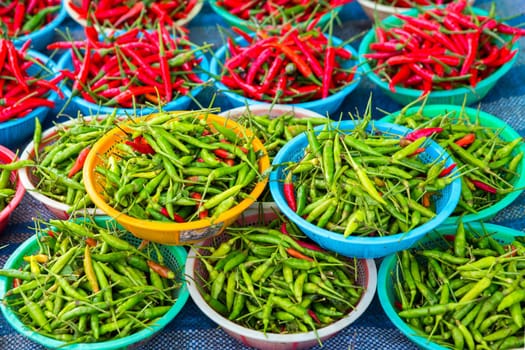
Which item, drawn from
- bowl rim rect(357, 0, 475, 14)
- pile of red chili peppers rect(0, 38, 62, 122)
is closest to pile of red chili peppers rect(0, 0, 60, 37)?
pile of red chili peppers rect(0, 38, 62, 122)

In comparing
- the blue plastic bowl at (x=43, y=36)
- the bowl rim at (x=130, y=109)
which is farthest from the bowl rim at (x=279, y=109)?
the blue plastic bowl at (x=43, y=36)

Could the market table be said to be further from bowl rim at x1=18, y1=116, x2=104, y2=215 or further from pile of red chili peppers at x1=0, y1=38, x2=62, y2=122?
pile of red chili peppers at x1=0, y1=38, x2=62, y2=122

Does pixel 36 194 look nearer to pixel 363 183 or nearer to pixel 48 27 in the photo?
pixel 363 183

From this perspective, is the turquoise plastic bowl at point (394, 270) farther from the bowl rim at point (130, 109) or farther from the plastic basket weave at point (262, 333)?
Answer: the bowl rim at point (130, 109)

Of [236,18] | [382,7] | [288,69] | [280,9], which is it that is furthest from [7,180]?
[382,7]

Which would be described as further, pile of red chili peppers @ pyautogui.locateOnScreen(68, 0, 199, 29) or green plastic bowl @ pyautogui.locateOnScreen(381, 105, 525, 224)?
pile of red chili peppers @ pyautogui.locateOnScreen(68, 0, 199, 29)

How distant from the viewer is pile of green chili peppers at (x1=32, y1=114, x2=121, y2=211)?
2.77 meters

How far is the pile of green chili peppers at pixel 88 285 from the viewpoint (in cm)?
234

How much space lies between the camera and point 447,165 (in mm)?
2576

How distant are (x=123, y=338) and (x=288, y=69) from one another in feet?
5.99

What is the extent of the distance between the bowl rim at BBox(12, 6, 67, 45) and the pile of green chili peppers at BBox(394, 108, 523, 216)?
2.56 m

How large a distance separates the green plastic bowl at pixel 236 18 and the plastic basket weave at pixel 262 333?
5.81ft

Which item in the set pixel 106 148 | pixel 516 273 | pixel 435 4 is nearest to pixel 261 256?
pixel 106 148

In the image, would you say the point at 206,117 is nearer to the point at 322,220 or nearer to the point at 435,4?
the point at 322,220
